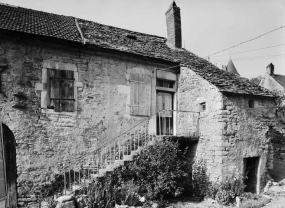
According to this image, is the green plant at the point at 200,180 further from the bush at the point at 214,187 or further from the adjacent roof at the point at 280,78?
the adjacent roof at the point at 280,78

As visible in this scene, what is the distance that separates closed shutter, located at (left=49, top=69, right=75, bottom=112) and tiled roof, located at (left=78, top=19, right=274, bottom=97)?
61.1 inches

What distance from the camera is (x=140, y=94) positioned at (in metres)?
9.46

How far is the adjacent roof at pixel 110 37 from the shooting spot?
26.7 ft

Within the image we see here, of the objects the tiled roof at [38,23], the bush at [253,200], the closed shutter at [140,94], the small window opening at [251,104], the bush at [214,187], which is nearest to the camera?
the bush at [253,200]

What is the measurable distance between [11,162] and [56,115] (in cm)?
194

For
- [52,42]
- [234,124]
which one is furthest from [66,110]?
[234,124]

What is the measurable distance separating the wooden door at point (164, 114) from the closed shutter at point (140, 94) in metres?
0.68

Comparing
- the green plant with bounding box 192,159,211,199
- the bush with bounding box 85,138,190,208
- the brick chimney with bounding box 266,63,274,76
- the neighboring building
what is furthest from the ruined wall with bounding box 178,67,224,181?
the neighboring building

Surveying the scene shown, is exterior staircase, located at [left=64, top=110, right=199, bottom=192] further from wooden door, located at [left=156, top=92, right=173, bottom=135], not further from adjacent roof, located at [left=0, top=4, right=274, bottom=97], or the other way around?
adjacent roof, located at [left=0, top=4, right=274, bottom=97]

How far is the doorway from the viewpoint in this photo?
880 centimetres

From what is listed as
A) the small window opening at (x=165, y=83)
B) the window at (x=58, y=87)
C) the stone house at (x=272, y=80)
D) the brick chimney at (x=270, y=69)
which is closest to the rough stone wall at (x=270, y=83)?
the stone house at (x=272, y=80)

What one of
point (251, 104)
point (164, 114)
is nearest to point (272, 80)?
point (251, 104)

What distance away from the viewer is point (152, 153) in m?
7.77

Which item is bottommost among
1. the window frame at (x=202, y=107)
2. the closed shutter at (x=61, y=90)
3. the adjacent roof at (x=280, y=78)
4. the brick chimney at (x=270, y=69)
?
the window frame at (x=202, y=107)
